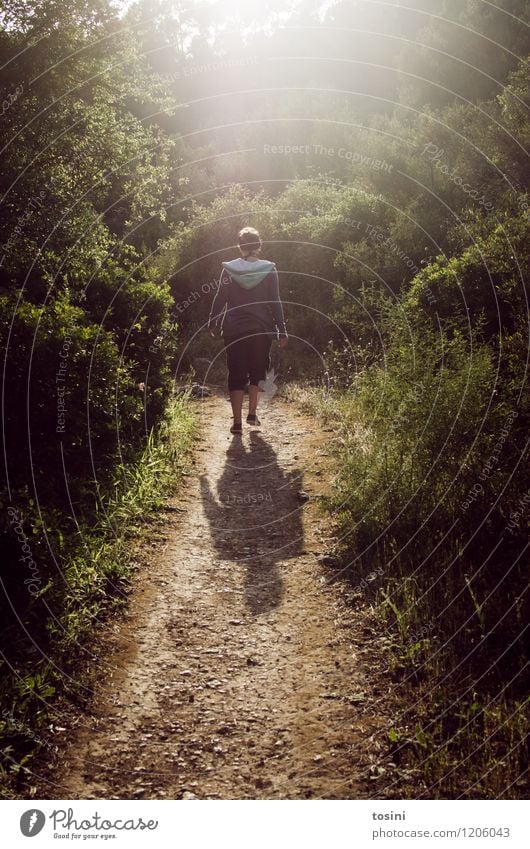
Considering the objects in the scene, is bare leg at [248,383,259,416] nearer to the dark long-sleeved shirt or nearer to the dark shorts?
the dark shorts

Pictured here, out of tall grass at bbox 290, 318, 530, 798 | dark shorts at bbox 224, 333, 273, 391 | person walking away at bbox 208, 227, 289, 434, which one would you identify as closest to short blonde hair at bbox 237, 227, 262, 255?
person walking away at bbox 208, 227, 289, 434

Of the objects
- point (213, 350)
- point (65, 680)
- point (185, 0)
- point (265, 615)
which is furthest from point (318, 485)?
point (185, 0)

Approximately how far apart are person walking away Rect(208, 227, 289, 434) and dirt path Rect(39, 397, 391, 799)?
2976 millimetres

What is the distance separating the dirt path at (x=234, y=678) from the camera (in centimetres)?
411

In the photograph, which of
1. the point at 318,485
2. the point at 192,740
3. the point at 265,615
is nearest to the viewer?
the point at 192,740

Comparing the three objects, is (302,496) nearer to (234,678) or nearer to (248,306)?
(248,306)

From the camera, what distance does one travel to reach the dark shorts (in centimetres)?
1023

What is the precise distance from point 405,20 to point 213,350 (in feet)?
89.6

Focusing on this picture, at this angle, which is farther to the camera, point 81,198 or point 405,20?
point 405,20

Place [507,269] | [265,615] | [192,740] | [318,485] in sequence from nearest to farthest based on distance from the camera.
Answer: [192,740] < [265,615] < [318,485] < [507,269]

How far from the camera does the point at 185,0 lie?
51.2 m

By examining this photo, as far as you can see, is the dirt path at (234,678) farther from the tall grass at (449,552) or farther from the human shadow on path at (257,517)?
the tall grass at (449,552)

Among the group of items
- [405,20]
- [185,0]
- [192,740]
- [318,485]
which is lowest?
[192,740]

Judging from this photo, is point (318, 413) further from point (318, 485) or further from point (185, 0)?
point (185, 0)
